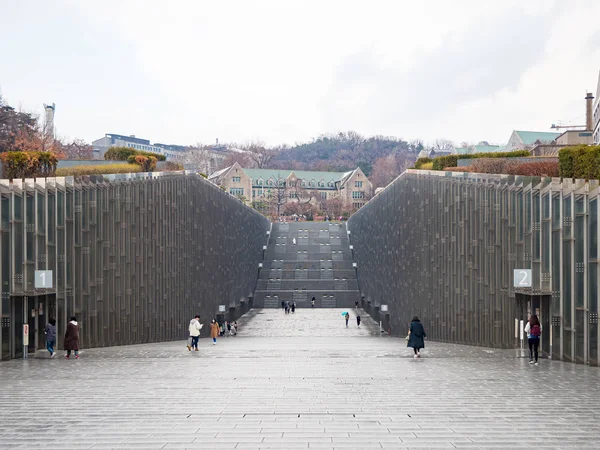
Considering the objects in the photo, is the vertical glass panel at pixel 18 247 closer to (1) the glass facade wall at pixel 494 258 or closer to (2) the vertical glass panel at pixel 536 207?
(1) the glass facade wall at pixel 494 258

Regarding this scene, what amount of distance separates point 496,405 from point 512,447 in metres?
2.69

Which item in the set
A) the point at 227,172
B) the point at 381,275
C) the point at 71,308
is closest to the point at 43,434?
the point at 71,308

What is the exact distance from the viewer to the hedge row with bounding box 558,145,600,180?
63.0 feet

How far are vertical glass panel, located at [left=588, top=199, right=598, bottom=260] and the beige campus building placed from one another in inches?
4214

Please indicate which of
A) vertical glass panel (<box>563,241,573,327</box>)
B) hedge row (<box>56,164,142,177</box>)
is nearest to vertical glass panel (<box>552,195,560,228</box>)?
vertical glass panel (<box>563,241,573,327</box>)

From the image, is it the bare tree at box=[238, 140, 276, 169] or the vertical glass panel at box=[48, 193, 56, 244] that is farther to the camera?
the bare tree at box=[238, 140, 276, 169]

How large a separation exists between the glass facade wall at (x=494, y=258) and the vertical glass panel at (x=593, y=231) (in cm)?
2

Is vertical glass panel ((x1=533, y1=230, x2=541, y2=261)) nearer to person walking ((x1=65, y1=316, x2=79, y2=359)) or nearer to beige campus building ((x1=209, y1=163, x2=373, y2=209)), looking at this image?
person walking ((x1=65, y1=316, x2=79, y2=359))

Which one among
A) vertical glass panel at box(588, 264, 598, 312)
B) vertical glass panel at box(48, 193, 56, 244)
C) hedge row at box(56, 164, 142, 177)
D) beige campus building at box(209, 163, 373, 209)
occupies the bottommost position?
vertical glass panel at box(588, 264, 598, 312)

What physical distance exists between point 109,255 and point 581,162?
14.7 m

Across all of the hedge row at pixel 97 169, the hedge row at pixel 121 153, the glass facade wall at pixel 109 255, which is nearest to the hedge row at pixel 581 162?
the glass facade wall at pixel 109 255

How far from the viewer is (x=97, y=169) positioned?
30.3m

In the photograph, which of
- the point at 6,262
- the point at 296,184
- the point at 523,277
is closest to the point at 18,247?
the point at 6,262

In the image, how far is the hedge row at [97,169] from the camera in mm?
28766
